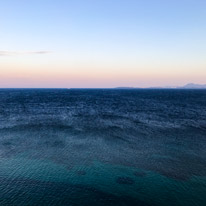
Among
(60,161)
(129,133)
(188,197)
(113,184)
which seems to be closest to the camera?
(188,197)

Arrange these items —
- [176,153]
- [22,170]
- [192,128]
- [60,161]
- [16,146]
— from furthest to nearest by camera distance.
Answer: [192,128]
[16,146]
[176,153]
[60,161]
[22,170]

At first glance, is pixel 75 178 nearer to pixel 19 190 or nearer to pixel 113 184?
pixel 113 184

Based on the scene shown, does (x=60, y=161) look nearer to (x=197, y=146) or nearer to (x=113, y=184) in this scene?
(x=113, y=184)

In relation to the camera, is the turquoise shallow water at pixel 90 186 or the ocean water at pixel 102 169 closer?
the turquoise shallow water at pixel 90 186

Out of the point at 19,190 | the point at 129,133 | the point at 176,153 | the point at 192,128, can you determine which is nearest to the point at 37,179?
the point at 19,190

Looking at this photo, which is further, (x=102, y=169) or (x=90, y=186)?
(x=102, y=169)

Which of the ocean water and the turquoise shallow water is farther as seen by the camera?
the ocean water

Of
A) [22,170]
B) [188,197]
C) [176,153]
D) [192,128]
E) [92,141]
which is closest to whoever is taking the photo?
[188,197]

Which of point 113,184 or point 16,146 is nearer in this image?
point 113,184

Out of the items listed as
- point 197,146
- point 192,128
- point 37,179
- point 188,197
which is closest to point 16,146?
point 37,179
